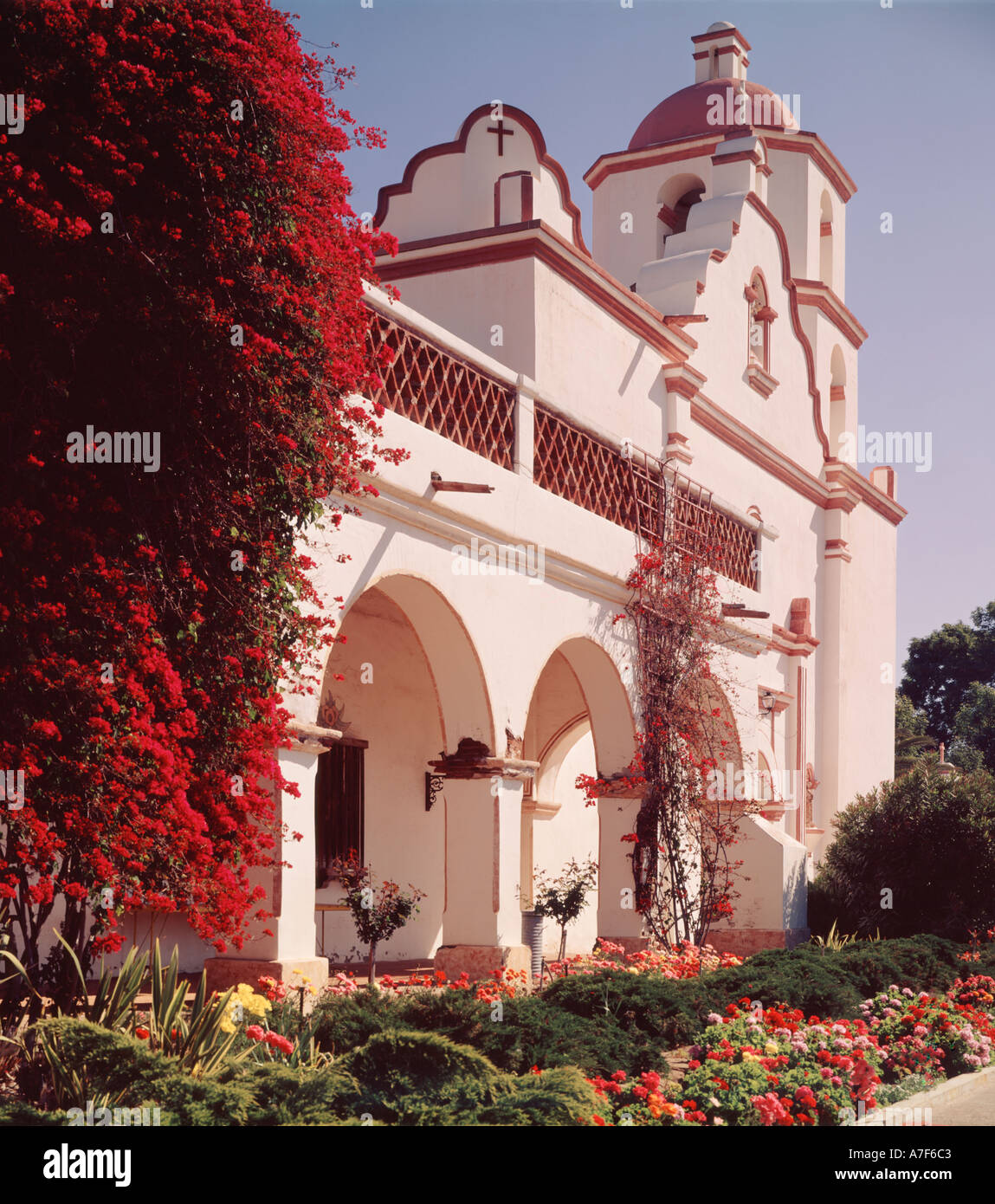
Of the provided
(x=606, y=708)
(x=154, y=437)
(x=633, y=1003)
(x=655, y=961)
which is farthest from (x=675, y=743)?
(x=154, y=437)

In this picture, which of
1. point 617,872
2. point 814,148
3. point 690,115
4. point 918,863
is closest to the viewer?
point 617,872

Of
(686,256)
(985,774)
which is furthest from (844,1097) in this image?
(686,256)

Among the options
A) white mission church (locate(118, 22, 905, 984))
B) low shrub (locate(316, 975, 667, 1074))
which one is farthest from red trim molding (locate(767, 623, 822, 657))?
low shrub (locate(316, 975, 667, 1074))

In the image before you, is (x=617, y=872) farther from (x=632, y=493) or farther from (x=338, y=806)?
(x=632, y=493)

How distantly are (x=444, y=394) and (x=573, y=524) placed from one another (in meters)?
2.30

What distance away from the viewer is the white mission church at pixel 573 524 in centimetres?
1063

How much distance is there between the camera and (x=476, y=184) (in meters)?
15.3

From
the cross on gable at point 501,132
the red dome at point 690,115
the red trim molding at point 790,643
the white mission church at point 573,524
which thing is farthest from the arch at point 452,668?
the red dome at point 690,115

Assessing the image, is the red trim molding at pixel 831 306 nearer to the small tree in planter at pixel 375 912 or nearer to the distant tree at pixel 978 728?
the small tree in planter at pixel 375 912

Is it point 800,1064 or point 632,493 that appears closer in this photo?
point 800,1064

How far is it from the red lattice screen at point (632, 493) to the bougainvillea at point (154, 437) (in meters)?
4.48

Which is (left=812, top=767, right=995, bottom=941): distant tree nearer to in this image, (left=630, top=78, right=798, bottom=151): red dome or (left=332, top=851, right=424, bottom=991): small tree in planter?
(left=332, top=851, right=424, bottom=991): small tree in planter
